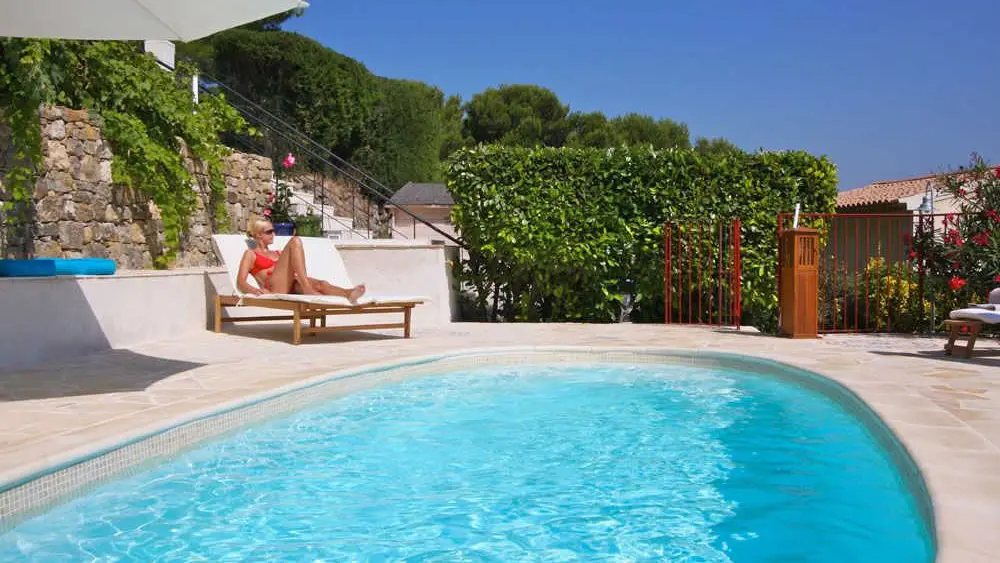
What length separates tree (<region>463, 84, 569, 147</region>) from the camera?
3727 centimetres

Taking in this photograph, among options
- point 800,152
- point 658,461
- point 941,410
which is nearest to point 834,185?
point 800,152

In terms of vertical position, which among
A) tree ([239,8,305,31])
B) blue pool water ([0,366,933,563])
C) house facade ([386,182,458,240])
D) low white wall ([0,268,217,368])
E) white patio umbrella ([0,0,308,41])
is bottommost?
blue pool water ([0,366,933,563])

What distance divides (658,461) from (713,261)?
5.75 m

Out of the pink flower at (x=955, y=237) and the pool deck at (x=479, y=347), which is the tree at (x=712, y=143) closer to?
the pink flower at (x=955, y=237)

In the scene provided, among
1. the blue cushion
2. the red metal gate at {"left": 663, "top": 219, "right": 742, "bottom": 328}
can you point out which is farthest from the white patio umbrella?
the red metal gate at {"left": 663, "top": 219, "right": 742, "bottom": 328}

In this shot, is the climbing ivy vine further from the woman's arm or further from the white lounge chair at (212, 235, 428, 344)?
the woman's arm

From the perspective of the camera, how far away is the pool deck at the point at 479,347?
3174mm

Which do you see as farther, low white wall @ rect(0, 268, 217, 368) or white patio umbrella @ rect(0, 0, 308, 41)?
low white wall @ rect(0, 268, 217, 368)

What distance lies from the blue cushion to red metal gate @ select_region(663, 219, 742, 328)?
5966 millimetres

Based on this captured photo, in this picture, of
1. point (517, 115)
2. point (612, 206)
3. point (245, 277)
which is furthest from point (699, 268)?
point (517, 115)

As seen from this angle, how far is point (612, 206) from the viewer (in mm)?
9734

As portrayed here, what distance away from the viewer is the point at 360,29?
111ft

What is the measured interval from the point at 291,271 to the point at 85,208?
2079 mm

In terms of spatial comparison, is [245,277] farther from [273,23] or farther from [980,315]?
[273,23]
